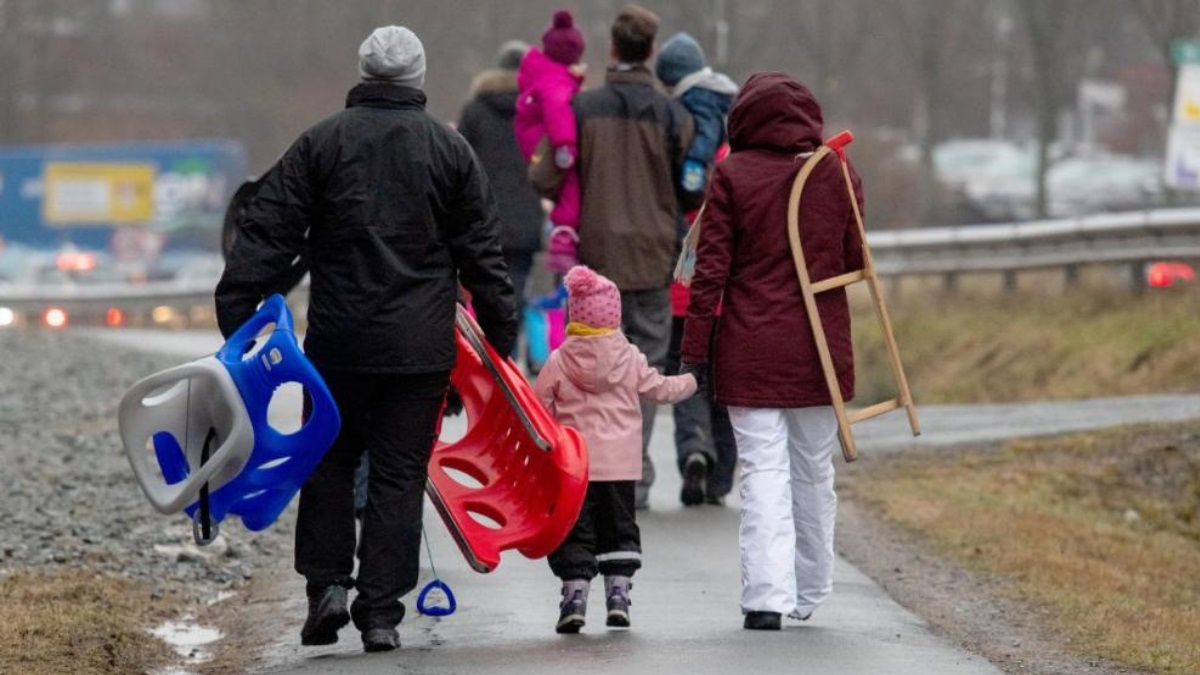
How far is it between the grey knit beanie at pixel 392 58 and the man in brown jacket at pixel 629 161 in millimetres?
3078

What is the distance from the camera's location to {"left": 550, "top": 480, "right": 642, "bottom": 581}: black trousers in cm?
855

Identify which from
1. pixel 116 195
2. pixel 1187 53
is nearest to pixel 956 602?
pixel 1187 53

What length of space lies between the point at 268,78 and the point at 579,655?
2262 inches

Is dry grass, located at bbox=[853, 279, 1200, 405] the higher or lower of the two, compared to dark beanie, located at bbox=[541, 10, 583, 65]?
lower

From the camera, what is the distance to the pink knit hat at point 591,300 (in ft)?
28.3

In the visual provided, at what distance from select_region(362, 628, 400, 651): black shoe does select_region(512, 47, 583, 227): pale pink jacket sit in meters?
3.47

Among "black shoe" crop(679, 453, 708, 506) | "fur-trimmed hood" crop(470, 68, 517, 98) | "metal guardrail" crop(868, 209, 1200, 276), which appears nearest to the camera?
Result: "black shoe" crop(679, 453, 708, 506)

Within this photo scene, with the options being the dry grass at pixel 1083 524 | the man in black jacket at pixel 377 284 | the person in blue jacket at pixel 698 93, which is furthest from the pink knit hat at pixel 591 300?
the person in blue jacket at pixel 698 93

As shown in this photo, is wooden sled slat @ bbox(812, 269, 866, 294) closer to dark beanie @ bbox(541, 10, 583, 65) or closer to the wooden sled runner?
the wooden sled runner

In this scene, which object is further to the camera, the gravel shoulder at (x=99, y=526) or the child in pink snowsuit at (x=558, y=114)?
the child in pink snowsuit at (x=558, y=114)

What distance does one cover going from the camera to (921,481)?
44.4 ft

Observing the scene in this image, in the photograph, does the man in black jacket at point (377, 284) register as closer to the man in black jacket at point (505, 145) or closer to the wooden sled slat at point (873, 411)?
the wooden sled slat at point (873, 411)

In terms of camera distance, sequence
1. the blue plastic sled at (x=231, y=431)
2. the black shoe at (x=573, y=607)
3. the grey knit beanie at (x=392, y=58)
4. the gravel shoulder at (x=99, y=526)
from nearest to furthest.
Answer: the blue plastic sled at (x=231, y=431) → the grey knit beanie at (x=392, y=58) → the black shoe at (x=573, y=607) → the gravel shoulder at (x=99, y=526)

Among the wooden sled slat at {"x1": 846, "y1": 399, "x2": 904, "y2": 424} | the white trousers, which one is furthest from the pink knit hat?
the wooden sled slat at {"x1": 846, "y1": 399, "x2": 904, "y2": 424}
